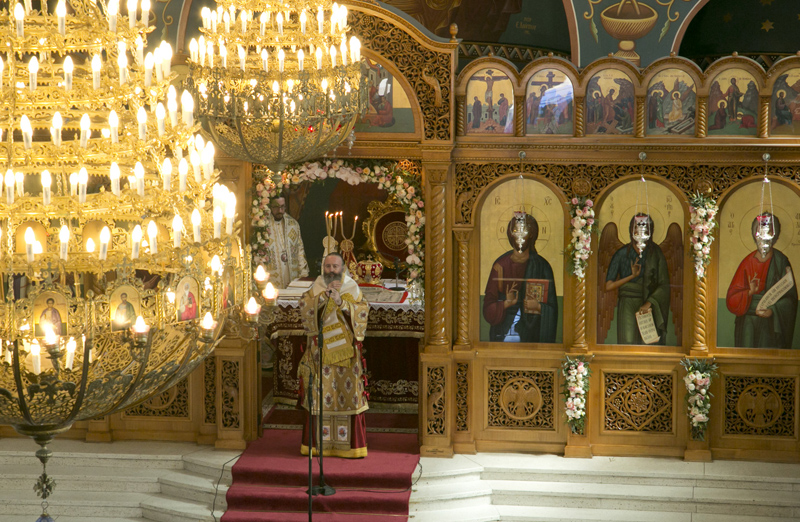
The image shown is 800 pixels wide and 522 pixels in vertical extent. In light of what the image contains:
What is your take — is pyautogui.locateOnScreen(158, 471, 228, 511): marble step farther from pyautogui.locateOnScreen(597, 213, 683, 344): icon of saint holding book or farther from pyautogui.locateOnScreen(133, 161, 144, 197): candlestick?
pyautogui.locateOnScreen(133, 161, 144, 197): candlestick

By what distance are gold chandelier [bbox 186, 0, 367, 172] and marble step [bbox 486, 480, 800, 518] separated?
4.62 metres

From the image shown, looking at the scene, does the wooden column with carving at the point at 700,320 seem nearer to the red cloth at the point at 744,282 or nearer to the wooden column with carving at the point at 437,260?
the red cloth at the point at 744,282

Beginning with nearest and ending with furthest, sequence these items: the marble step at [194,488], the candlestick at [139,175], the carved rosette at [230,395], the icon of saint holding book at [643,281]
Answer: the candlestick at [139,175] < the marble step at [194,488] < the icon of saint holding book at [643,281] < the carved rosette at [230,395]

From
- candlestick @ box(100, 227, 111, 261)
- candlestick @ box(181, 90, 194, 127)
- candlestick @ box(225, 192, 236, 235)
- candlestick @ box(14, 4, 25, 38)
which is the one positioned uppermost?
candlestick @ box(14, 4, 25, 38)

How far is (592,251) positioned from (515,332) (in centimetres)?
113

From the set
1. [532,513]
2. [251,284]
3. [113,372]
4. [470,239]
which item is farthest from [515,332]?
[113,372]

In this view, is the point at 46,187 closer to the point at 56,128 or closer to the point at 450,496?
the point at 56,128

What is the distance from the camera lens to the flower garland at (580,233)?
9.82m

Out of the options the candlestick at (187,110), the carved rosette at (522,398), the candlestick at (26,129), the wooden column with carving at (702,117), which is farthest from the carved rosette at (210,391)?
the candlestick at (26,129)

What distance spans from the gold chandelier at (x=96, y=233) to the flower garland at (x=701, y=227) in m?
6.78

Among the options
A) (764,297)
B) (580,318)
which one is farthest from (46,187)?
(764,297)

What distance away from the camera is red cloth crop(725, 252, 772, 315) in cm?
990

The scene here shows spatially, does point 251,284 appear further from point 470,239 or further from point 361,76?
point 470,239

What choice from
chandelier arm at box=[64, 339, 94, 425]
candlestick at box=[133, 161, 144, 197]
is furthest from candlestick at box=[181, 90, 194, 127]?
chandelier arm at box=[64, 339, 94, 425]
